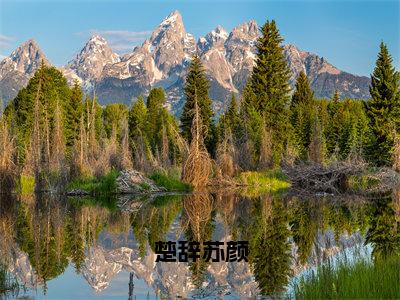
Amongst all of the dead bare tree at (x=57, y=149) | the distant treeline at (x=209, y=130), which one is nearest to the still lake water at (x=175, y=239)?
the dead bare tree at (x=57, y=149)

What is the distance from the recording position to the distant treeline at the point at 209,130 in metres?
29.8

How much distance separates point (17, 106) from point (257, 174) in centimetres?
3932

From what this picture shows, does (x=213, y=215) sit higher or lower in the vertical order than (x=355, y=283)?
higher

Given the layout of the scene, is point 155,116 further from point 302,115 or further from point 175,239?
point 175,239

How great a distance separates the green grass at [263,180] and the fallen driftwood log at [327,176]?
1557 mm

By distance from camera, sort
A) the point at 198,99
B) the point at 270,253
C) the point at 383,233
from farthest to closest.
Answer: the point at 198,99
the point at 383,233
the point at 270,253

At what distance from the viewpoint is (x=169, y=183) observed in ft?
98.9

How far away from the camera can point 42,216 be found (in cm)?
1822

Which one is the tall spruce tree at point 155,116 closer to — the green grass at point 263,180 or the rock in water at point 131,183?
the green grass at point 263,180

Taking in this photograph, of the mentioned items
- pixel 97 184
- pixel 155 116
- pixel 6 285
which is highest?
pixel 155 116

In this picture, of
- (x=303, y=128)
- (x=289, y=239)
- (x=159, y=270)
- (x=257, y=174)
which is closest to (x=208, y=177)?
(x=257, y=174)

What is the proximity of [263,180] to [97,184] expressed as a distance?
34.6 ft

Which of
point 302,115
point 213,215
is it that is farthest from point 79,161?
point 302,115

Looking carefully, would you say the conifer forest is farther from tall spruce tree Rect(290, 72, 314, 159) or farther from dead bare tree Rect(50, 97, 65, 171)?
tall spruce tree Rect(290, 72, 314, 159)
